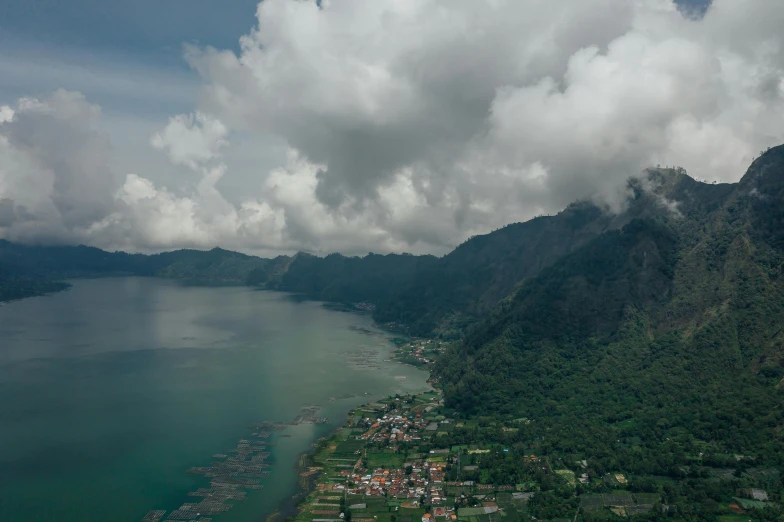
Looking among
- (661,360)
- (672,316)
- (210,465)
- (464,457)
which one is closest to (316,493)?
(210,465)

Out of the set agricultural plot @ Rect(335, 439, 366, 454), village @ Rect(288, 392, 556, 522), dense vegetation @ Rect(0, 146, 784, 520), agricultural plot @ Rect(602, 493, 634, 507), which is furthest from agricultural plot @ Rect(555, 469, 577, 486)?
agricultural plot @ Rect(335, 439, 366, 454)

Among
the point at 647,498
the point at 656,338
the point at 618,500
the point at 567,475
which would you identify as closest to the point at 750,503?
the point at 647,498

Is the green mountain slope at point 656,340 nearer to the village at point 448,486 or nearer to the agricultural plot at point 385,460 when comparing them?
the village at point 448,486

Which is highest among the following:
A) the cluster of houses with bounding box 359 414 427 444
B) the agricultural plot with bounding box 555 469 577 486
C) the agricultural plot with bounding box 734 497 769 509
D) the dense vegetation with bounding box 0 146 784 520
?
the dense vegetation with bounding box 0 146 784 520

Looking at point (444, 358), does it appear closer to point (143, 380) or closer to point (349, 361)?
point (349, 361)

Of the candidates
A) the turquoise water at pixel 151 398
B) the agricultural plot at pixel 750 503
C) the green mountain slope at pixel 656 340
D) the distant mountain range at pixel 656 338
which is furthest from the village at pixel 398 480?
the agricultural plot at pixel 750 503

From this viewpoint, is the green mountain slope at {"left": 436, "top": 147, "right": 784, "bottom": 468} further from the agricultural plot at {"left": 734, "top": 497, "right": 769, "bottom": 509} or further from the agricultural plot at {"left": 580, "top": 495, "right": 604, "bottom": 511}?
the agricultural plot at {"left": 580, "top": 495, "right": 604, "bottom": 511}

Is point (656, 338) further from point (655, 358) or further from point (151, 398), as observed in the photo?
point (151, 398)
